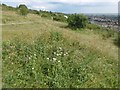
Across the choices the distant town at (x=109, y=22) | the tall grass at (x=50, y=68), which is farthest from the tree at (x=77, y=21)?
the tall grass at (x=50, y=68)

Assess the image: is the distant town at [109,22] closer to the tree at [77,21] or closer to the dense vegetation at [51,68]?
the tree at [77,21]

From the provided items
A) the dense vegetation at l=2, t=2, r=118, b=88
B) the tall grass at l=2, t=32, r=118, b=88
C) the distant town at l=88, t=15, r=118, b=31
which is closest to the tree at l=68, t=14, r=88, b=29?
the distant town at l=88, t=15, r=118, b=31

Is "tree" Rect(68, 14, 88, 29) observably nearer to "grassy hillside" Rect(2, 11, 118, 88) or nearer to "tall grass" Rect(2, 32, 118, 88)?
"grassy hillside" Rect(2, 11, 118, 88)

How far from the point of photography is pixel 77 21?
66.1 ft

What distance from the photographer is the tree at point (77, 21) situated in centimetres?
1980

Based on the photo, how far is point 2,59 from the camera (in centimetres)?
768

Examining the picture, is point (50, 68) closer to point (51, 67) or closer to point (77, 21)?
point (51, 67)

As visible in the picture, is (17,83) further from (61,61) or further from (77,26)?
(77,26)

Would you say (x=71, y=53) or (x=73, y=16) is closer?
(x=71, y=53)

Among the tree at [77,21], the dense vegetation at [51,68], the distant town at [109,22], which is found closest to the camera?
the dense vegetation at [51,68]

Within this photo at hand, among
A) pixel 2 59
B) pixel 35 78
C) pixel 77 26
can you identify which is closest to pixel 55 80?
pixel 35 78

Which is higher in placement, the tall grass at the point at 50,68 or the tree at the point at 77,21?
the tree at the point at 77,21

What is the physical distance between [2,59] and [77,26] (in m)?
12.4

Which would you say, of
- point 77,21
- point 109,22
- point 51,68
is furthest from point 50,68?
point 109,22
